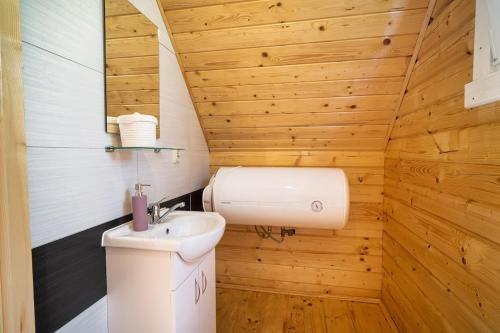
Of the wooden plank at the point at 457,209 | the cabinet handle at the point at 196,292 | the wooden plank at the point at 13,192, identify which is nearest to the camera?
the wooden plank at the point at 13,192

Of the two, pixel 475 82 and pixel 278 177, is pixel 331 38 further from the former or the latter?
pixel 278 177

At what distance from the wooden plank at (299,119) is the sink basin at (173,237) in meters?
0.88

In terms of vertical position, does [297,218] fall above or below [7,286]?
below

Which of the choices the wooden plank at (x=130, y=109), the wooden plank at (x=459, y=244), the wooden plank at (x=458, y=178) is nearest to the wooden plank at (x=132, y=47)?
the wooden plank at (x=130, y=109)

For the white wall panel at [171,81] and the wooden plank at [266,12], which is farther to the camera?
the white wall panel at [171,81]

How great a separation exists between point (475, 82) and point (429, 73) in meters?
0.44

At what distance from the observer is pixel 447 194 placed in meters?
1.15

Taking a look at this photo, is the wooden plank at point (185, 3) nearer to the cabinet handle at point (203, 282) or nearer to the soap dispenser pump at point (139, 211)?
the soap dispenser pump at point (139, 211)

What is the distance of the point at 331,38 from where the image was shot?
140 centimetres

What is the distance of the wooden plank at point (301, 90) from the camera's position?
61.7 inches

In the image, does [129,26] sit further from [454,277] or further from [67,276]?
[454,277]

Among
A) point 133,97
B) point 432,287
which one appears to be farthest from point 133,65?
point 432,287

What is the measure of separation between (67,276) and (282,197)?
120cm

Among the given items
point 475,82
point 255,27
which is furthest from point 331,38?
point 475,82
